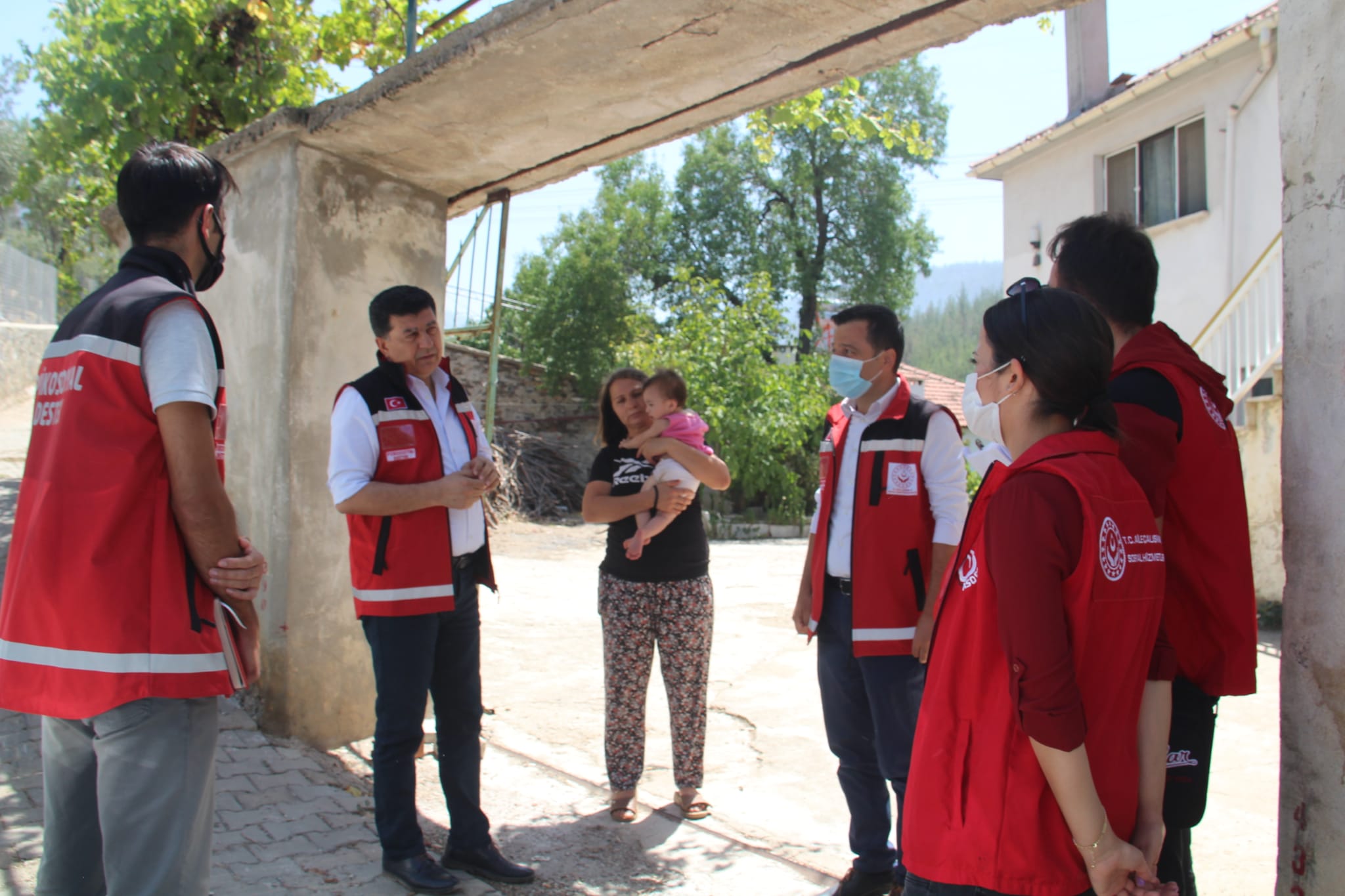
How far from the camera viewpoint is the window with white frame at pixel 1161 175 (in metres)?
12.4

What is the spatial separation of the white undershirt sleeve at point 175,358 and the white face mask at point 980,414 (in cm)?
160

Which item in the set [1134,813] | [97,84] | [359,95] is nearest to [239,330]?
[359,95]

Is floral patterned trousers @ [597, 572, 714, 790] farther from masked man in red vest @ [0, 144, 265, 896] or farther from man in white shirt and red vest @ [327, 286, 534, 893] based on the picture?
masked man in red vest @ [0, 144, 265, 896]

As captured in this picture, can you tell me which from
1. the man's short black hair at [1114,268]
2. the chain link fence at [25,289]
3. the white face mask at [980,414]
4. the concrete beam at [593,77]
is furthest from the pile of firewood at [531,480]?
the man's short black hair at [1114,268]

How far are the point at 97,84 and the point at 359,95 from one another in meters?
4.50


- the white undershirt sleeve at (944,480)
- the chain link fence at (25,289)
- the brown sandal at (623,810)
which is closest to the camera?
the white undershirt sleeve at (944,480)

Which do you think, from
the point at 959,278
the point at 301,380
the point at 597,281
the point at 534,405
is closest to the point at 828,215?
the point at 597,281

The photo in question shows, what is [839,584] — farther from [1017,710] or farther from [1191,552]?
[1017,710]

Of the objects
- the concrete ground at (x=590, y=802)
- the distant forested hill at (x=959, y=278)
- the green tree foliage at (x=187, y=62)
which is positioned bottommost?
the concrete ground at (x=590, y=802)

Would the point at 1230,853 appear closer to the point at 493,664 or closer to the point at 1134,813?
the point at 1134,813

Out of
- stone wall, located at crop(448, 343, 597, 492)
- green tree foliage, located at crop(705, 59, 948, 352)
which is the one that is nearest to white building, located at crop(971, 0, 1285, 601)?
stone wall, located at crop(448, 343, 597, 492)

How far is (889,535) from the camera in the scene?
313 cm

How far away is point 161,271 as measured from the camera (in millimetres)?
2160

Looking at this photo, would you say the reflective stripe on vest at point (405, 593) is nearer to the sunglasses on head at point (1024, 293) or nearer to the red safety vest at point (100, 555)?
the red safety vest at point (100, 555)
